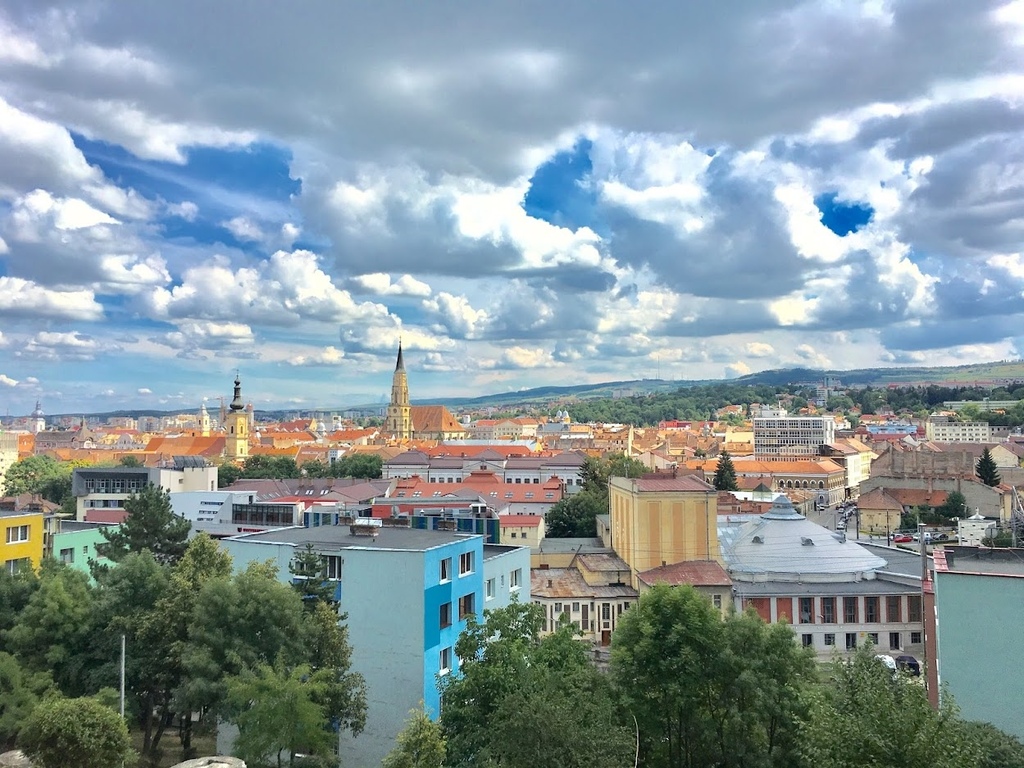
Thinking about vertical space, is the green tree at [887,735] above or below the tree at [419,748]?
above

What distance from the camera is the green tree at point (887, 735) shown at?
42.7ft

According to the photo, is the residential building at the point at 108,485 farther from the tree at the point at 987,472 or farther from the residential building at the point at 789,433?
the residential building at the point at 789,433

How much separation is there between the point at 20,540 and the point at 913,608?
41.9 metres

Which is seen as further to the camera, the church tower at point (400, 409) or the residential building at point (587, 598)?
the church tower at point (400, 409)

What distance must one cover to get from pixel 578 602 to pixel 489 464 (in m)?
55.9

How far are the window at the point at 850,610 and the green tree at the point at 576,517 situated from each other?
1054 inches

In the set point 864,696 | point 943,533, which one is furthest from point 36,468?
point 864,696

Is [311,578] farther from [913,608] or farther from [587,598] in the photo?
[913,608]

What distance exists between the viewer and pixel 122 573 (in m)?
26.3

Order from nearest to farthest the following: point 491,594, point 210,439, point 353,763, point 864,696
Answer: point 864,696, point 353,763, point 491,594, point 210,439

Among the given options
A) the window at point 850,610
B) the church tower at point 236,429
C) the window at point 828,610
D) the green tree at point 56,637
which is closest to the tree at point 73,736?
the green tree at point 56,637

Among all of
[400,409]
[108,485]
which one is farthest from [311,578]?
[400,409]

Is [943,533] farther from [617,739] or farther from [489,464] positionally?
[617,739]

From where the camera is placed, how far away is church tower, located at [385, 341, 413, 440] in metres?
182
